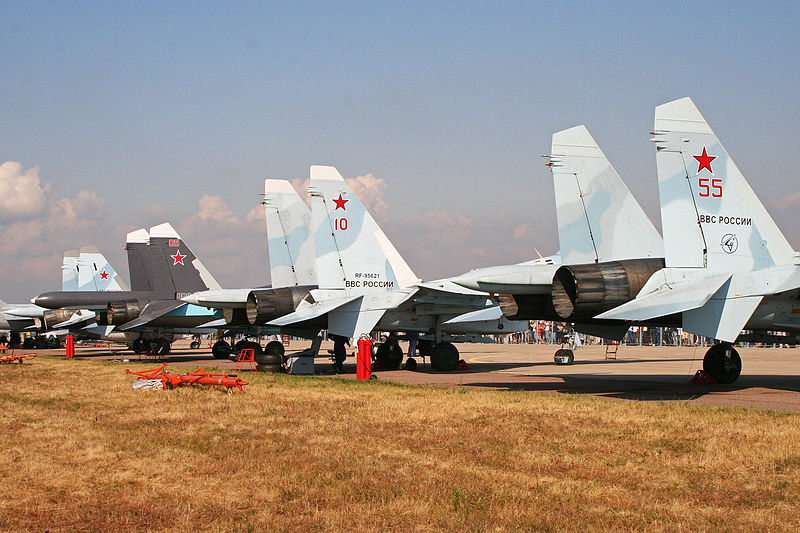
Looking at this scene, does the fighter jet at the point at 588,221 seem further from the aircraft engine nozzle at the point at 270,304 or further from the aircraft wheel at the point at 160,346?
the aircraft wheel at the point at 160,346

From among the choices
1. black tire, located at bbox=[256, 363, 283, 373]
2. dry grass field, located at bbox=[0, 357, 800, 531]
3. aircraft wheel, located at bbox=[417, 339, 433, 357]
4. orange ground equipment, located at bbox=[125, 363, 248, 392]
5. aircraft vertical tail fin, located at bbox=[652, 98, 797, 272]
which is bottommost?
dry grass field, located at bbox=[0, 357, 800, 531]

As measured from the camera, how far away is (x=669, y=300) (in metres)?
12.5

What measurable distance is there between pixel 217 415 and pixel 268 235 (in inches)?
567

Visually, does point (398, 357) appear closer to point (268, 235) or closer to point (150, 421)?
point (268, 235)

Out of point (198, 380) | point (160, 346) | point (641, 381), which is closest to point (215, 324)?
point (160, 346)

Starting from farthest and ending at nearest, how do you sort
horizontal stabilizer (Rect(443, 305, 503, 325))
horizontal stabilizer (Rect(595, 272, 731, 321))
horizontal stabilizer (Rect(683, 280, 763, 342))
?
horizontal stabilizer (Rect(443, 305, 503, 325)) → horizontal stabilizer (Rect(683, 280, 763, 342)) → horizontal stabilizer (Rect(595, 272, 731, 321))

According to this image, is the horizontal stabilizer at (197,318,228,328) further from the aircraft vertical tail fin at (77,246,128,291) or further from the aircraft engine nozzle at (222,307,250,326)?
the aircraft vertical tail fin at (77,246,128,291)

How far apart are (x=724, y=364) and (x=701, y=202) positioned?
14.1 feet

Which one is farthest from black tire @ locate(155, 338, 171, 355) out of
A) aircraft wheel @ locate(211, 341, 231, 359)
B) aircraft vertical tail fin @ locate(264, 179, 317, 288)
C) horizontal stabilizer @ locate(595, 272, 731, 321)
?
horizontal stabilizer @ locate(595, 272, 731, 321)

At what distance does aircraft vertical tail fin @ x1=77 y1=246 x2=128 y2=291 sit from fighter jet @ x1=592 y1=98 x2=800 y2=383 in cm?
3663

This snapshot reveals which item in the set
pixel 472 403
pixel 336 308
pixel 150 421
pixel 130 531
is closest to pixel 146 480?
pixel 130 531

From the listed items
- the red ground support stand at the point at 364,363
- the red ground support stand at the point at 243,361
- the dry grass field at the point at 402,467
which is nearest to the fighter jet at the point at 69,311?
the red ground support stand at the point at 243,361

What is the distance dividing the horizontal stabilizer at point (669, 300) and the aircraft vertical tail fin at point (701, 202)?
1.20 ft

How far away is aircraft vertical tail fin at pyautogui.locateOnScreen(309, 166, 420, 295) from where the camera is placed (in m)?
20.9
